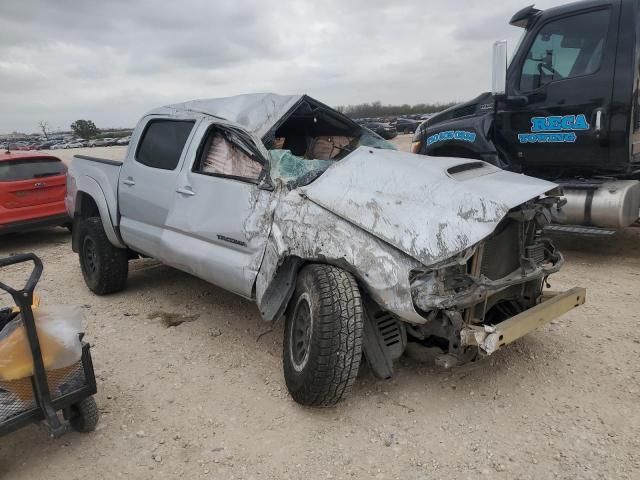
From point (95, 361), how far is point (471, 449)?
2814 millimetres

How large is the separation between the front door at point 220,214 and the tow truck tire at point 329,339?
0.63 meters

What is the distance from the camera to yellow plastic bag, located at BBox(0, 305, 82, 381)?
2703 millimetres

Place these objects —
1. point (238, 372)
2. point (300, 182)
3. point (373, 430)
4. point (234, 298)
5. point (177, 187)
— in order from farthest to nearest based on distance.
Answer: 1. point (234, 298)
2. point (177, 187)
3. point (238, 372)
4. point (300, 182)
5. point (373, 430)

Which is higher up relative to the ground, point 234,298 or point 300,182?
point 300,182

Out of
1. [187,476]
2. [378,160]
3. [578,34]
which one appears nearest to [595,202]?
[578,34]

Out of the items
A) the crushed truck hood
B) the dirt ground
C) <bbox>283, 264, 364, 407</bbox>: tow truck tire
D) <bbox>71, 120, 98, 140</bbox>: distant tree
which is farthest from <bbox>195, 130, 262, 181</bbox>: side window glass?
<bbox>71, 120, 98, 140</bbox>: distant tree

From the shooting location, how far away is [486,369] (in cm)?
370

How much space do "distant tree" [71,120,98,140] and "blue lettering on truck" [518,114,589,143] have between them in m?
77.7

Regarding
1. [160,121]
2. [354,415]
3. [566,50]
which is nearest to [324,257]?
[354,415]

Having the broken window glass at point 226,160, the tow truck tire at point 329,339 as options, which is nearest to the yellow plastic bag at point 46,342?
the tow truck tire at point 329,339

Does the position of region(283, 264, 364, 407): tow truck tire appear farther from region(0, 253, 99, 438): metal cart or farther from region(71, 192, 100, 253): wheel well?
region(71, 192, 100, 253): wheel well

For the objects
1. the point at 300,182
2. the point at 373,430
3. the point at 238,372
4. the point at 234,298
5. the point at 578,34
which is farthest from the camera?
the point at 578,34

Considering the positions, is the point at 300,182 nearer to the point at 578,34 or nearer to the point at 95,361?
the point at 95,361

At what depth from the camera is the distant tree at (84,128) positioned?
74.2 meters
